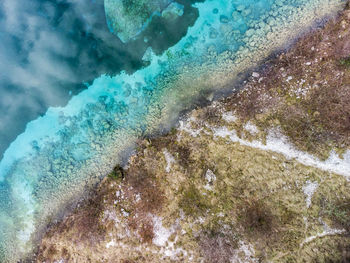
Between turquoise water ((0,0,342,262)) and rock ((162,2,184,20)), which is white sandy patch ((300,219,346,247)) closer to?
turquoise water ((0,0,342,262))

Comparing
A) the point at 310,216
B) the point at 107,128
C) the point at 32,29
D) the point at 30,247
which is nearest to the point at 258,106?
the point at 310,216

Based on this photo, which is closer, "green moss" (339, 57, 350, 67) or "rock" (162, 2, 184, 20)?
"green moss" (339, 57, 350, 67)

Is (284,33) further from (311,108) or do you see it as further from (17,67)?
(17,67)

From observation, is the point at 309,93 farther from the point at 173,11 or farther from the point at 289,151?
the point at 173,11

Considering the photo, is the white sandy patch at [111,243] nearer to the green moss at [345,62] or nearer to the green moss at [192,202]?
the green moss at [192,202]

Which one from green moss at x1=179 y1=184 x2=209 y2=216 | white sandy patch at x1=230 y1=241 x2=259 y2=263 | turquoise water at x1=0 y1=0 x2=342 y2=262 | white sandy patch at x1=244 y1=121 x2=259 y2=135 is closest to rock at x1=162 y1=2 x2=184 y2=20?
turquoise water at x1=0 y1=0 x2=342 y2=262

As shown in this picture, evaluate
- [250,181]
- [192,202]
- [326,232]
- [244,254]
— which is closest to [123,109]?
[192,202]
